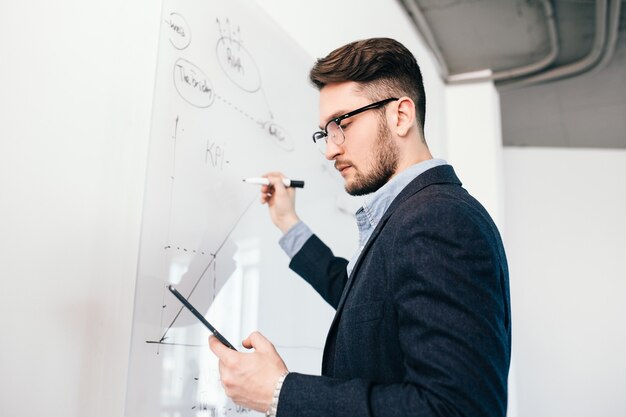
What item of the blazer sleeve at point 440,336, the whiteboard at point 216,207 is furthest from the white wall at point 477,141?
the blazer sleeve at point 440,336

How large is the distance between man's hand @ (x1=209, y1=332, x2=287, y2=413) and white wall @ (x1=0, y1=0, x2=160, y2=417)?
178mm

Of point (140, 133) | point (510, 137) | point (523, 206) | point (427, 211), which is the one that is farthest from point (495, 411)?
point (510, 137)

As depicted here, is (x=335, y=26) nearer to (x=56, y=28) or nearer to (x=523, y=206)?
(x=56, y=28)

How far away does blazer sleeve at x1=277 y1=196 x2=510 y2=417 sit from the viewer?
0.55 metres

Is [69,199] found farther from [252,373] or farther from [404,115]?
[404,115]

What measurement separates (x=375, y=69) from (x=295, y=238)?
414mm

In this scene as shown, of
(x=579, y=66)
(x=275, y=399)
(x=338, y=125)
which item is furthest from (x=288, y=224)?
(x=579, y=66)

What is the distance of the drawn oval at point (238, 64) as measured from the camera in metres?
1.04

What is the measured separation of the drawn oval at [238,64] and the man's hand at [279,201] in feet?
0.68

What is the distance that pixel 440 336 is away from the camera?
56 cm

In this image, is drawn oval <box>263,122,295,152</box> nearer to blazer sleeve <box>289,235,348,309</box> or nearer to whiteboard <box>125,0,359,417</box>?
whiteboard <box>125,0,359,417</box>

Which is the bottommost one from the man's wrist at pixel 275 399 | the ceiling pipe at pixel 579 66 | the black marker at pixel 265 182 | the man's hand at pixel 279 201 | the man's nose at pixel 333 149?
the man's wrist at pixel 275 399

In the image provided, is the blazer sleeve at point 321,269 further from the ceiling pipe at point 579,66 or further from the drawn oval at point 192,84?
the ceiling pipe at point 579,66

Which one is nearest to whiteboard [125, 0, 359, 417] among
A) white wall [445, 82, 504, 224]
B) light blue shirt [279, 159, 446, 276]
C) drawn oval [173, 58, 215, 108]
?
drawn oval [173, 58, 215, 108]
